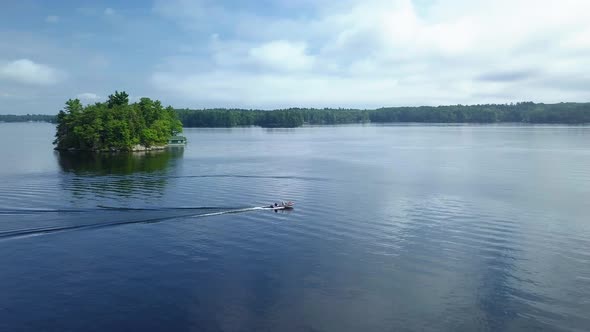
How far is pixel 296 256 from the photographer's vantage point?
25188 mm

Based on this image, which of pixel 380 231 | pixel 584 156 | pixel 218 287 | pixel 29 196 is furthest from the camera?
pixel 584 156

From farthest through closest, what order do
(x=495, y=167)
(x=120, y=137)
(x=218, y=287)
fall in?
(x=120, y=137) < (x=495, y=167) < (x=218, y=287)

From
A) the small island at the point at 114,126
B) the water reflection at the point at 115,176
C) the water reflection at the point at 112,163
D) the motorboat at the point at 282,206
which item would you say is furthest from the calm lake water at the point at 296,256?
the small island at the point at 114,126

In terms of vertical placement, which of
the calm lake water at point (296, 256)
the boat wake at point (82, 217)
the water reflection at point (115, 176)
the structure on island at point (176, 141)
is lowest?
the calm lake water at point (296, 256)

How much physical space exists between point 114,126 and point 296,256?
75.1 meters

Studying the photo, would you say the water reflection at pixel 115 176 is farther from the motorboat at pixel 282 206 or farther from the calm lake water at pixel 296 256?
the motorboat at pixel 282 206

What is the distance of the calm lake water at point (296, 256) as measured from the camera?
18219mm

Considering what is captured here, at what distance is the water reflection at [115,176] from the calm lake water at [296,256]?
0.53 metres

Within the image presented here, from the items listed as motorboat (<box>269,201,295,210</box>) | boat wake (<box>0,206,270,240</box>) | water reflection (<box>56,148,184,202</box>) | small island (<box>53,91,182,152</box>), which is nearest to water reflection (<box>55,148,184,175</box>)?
water reflection (<box>56,148,184,202</box>)

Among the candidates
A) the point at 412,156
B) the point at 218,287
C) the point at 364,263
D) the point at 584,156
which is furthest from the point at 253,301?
the point at 584,156

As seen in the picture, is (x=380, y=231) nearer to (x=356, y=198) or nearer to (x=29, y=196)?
(x=356, y=198)

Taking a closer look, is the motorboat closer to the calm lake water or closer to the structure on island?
the calm lake water

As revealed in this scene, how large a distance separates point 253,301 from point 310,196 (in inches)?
928

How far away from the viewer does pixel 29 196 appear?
40.3 metres
